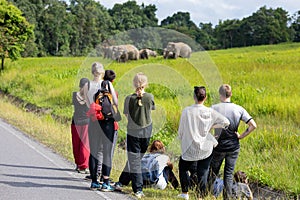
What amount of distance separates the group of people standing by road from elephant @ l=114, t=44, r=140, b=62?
29969mm

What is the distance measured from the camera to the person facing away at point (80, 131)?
821 centimetres

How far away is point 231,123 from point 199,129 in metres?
0.46

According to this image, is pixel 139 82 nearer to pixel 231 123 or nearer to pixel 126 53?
pixel 231 123


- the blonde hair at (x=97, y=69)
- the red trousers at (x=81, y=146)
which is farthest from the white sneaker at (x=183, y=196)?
the red trousers at (x=81, y=146)

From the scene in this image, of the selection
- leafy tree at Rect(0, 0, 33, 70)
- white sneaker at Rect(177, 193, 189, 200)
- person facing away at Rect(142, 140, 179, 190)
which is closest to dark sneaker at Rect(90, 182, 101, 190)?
person facing away at Rect(142, 140, 179, 190)

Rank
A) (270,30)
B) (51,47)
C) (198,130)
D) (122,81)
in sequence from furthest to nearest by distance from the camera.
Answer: (270,30), (51,47), (122,81), (198,130)

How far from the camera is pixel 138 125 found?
6.68 meters

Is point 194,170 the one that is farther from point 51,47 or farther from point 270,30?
point 270,30

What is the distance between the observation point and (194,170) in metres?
6.68

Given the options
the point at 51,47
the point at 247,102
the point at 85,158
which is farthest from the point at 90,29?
the point at 85,158

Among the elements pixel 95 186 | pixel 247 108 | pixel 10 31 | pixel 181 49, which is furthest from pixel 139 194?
pixel 10 31

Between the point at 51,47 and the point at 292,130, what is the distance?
224 ft

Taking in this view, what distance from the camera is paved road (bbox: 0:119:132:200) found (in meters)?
6.57

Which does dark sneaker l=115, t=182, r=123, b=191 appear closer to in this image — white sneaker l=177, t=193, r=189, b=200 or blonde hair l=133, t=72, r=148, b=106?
white sneaker l=177, t=193, r=189, b=200
